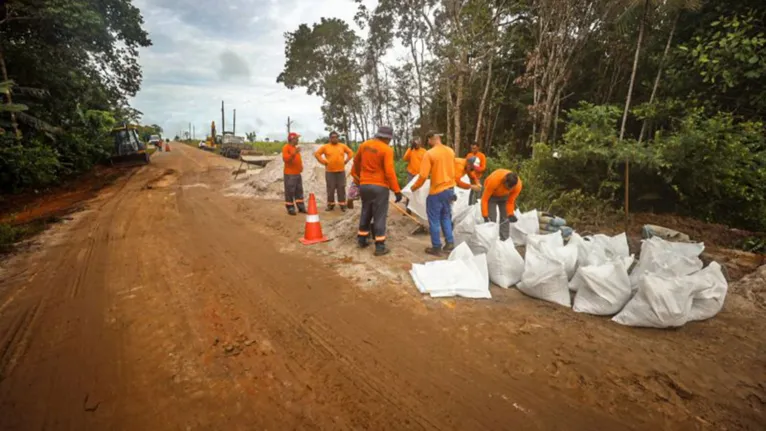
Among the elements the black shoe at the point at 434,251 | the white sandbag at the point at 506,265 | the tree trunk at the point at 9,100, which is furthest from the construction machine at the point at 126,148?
the white sandbag at the point at 506,265

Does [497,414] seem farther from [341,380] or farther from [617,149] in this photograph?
[617,149]

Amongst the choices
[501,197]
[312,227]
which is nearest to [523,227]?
[501,197]

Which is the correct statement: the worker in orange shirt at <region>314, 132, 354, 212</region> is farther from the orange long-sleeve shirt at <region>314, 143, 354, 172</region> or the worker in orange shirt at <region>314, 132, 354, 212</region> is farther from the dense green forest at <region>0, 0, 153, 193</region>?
the dense green forest at <region>0, 0, 153, 193</region>

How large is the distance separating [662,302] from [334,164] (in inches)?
213

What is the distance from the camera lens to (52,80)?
9.91 meters

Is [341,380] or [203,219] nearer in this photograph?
[341,380]

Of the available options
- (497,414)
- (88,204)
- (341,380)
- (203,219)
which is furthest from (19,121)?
(497,414)

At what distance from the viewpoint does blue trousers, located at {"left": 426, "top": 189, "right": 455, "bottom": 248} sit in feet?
13.5

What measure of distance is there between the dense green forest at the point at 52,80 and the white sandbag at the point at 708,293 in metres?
11.9

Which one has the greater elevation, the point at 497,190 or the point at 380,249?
the point at 497,190

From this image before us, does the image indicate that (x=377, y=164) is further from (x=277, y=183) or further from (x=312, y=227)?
(x=277, y=183)

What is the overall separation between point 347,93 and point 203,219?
59.8 ft

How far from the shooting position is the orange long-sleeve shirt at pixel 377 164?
154 inches

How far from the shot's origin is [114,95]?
1384cm
